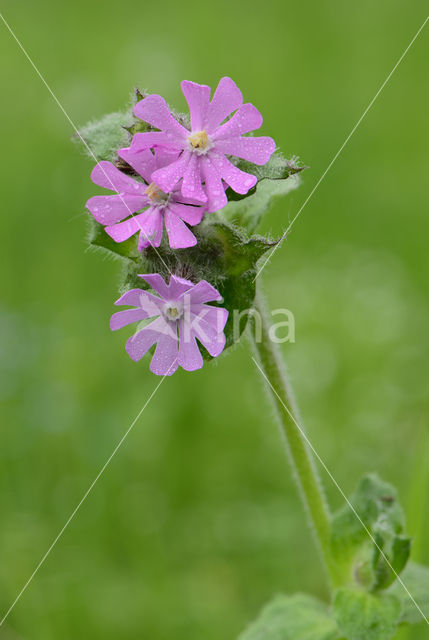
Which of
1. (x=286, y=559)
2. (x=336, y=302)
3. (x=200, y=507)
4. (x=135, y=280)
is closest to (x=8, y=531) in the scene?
(x=200, y=507)

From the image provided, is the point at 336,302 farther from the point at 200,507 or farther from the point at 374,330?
the point at 200,507

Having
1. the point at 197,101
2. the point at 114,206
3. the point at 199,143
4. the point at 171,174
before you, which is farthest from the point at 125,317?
the point at 197,101

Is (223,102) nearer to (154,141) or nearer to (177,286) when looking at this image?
(154,141)

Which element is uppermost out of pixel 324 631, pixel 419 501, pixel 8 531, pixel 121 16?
pixel 121 16

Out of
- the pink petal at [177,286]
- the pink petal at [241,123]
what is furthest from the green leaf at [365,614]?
the pink petal at [241,123]

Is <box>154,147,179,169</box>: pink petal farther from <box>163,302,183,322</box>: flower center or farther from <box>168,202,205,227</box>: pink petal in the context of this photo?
<box>163,302,183,322</box>: flower center

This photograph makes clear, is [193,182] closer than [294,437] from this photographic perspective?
Yes
